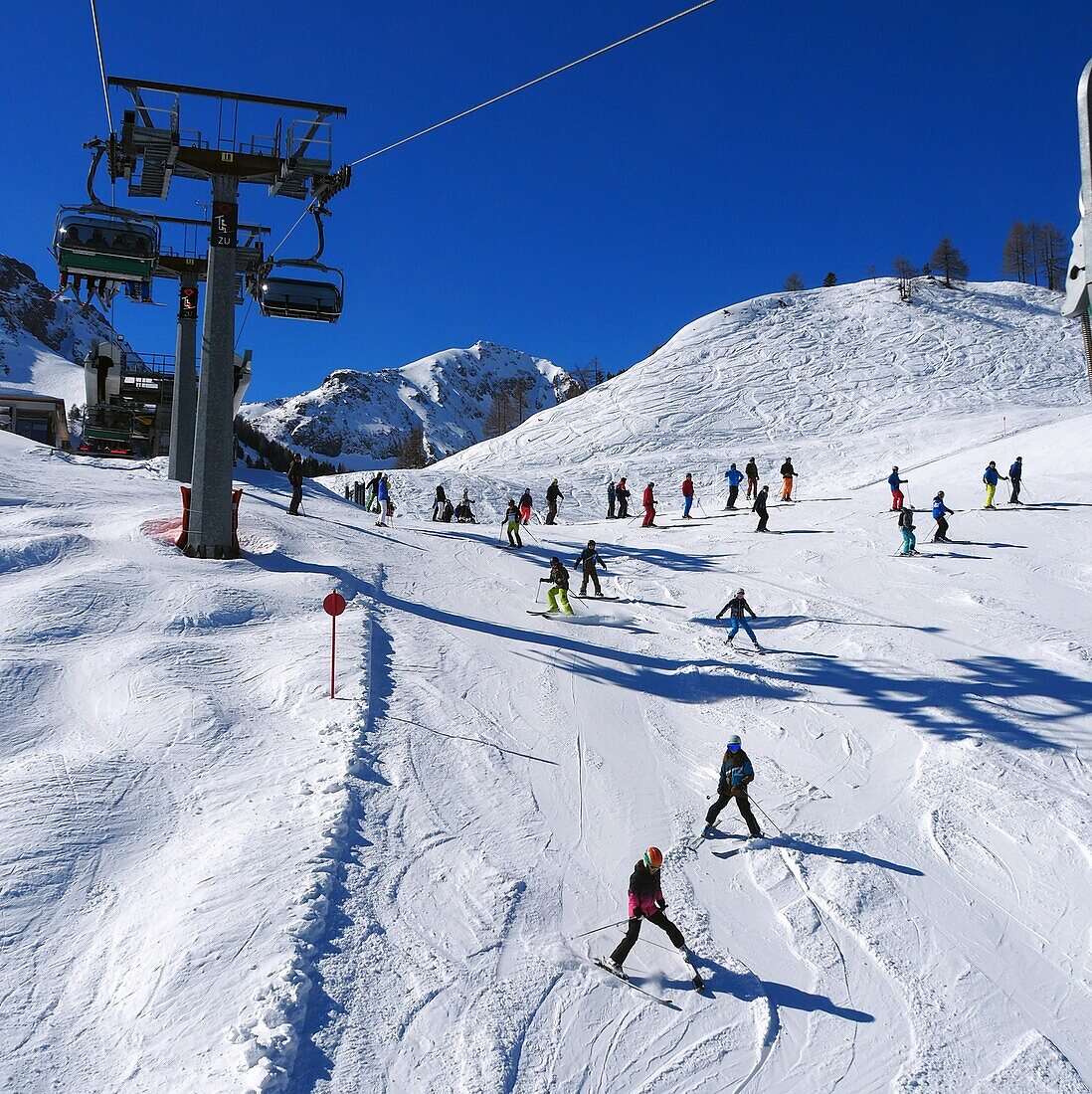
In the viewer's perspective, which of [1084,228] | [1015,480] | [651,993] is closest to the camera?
[1084,228]

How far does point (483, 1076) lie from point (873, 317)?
75.0 m

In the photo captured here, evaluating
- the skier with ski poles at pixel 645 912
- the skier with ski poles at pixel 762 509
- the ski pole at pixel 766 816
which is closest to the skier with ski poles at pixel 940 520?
the skier with ski poles at pixel 762 509

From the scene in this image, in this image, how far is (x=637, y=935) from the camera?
7.50 m

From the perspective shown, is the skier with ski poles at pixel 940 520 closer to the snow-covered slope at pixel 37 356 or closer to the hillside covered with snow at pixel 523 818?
the hillside covered with snow at pixel 523 818

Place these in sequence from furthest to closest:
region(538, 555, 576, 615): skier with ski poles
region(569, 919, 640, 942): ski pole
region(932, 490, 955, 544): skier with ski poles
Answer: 1. region(932, 490, 955, 544): skier with ski poles
2. region(538, 555, 576, 615): skier with ski poles
3. region(569, 919, 640, 942): ski pole

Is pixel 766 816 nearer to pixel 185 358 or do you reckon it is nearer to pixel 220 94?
pixel 220 94

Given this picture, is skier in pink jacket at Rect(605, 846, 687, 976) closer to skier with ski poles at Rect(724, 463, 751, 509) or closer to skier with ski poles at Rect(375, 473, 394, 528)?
skier with ski poles at Rect(375, 473, 394, 528)

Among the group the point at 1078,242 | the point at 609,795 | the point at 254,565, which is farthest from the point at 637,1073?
the point at 254,565

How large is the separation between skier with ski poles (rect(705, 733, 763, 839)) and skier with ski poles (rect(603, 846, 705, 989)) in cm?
231

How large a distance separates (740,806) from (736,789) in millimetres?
210

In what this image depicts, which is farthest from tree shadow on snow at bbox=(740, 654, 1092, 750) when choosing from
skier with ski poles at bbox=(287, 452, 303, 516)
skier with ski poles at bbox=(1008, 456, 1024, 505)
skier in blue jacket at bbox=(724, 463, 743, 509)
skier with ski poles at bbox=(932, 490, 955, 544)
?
skier with ski poles at bbox=(287, 452, 303, 516)

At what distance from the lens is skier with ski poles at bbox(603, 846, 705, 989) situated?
751cm

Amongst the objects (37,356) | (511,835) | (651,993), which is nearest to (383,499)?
(511,835)

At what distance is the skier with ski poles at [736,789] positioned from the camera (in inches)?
386
